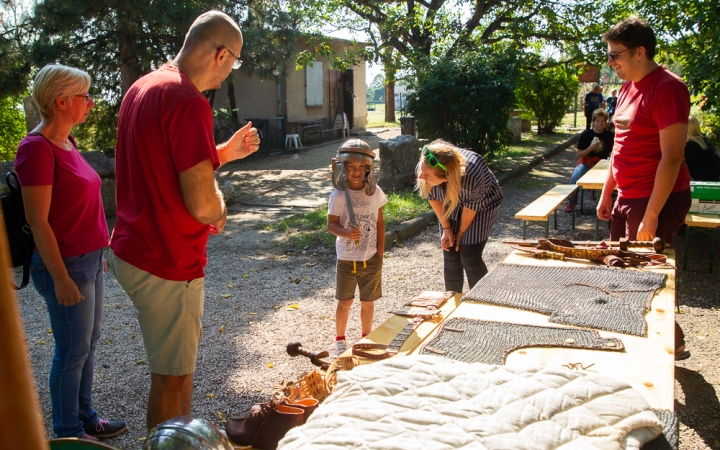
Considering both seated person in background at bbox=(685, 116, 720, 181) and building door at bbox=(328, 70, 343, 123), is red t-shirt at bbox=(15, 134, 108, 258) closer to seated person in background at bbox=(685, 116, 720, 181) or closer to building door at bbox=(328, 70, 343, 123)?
seated person in background at bbox=(685, 116, 720, 181)

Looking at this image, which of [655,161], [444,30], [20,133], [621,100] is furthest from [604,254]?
[20,133]

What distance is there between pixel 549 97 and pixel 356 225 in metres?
18.1

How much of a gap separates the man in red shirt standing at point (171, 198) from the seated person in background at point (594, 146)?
25.3 feet

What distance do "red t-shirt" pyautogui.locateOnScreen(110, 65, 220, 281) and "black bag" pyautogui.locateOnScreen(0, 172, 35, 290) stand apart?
0.63 m

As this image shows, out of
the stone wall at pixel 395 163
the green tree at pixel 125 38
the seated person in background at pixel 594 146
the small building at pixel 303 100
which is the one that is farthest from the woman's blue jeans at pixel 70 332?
the small building at pixel 303 100

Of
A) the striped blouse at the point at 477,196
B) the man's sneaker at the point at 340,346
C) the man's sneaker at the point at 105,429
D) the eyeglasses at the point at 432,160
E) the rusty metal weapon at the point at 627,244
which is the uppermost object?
the eyeglasses at the point at 432,160

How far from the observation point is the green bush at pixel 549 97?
20.0m

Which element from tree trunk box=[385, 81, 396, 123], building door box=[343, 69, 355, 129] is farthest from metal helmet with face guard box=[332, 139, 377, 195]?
tree trunk box=[385, 81, 396, 123]

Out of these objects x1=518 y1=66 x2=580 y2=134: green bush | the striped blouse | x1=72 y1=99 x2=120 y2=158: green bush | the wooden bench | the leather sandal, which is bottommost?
the leather sandal

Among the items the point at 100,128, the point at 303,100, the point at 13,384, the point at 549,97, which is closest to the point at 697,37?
the point at 13,384

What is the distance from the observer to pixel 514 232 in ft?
26.3

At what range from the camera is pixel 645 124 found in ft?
11.5

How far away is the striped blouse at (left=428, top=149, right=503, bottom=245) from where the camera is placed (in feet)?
Result: 14.0

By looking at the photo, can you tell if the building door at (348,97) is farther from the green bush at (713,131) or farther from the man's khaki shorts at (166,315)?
the man's khaki shorts at (166,315)
